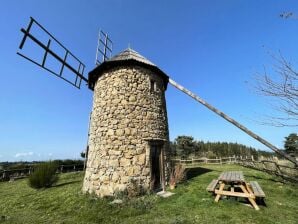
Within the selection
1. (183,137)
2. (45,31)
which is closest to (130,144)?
(45,31)

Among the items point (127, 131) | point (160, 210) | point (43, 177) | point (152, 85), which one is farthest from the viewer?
point (43, 177)

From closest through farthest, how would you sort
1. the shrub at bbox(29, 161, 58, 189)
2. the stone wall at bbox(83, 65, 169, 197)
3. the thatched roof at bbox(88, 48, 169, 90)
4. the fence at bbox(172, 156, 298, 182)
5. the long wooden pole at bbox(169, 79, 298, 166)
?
the stone wall at bbox(83, 65, 169, 197), the long wooden pole at bbox(169, 79, 298, 166), the thatched roof at bbox(88, 48, 169, 90), the fence at bbox(172, 156, 298, 182), the shrub at bbox(29, 161, 58, 189)

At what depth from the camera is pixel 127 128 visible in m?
8.33

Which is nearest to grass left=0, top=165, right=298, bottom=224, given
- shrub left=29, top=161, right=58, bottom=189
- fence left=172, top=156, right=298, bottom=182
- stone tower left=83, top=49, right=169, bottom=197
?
stone tower left=83, top=49, right=169, bottom=197

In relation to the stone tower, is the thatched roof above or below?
above

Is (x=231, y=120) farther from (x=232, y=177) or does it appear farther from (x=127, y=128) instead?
(x=127, y=128)

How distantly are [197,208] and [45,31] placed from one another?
10.1 metres

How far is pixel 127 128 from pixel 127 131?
0.14m

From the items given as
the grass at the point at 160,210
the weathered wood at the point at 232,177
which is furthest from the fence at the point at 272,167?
the weathered wood at the point at 232,177

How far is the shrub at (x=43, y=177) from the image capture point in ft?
35.4

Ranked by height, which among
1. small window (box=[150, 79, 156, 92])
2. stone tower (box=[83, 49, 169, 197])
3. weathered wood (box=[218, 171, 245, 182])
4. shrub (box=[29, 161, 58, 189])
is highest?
small window (box=[150, 79, 156, 92])

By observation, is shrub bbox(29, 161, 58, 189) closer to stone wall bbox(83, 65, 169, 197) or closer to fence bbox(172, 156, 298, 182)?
stone wall bbox(83, 65, 169, 197)

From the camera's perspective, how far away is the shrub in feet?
35.4

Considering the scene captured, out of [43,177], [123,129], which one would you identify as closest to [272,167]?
[123,129]
